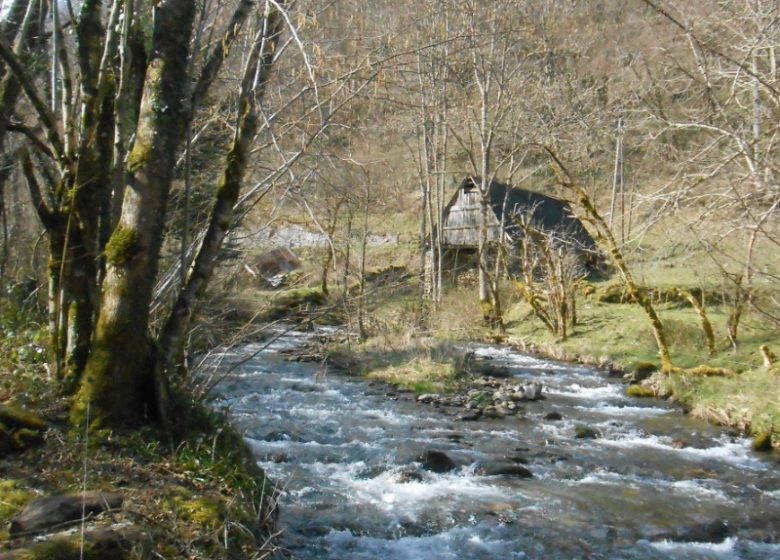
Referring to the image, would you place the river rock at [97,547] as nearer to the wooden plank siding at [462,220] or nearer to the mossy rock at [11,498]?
the mossy rock at [11,498]

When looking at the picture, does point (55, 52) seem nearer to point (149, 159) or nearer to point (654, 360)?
point (149, 159)

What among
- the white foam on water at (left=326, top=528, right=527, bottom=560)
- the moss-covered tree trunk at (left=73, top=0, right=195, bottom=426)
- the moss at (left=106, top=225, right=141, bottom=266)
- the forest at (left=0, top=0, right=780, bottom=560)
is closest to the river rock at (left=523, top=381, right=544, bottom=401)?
the forest at (left=0, top=0, right=780, bottom=560)

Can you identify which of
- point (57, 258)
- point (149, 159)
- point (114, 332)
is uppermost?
point (149, 159)

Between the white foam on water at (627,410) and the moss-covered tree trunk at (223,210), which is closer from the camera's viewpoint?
the moss-covered tree trunk at (223,210)

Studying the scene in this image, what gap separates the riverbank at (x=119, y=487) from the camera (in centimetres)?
408

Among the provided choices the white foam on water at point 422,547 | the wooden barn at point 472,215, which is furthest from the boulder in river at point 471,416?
the wooden barn at point 472,215

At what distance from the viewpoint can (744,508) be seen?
8.27 metres

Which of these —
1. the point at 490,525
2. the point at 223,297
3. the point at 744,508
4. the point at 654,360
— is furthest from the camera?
the point at 654,360

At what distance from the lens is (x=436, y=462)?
930 cm

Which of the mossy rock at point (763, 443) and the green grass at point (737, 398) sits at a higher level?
the green grass at point (737, 398)

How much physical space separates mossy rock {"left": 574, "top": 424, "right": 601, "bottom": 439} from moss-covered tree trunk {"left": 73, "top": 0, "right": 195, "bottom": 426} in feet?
25.9

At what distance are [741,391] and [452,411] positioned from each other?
5.19 m

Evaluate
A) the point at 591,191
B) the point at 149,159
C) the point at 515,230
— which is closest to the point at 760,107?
the point at 149,159

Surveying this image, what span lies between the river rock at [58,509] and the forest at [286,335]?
0.7 inches
